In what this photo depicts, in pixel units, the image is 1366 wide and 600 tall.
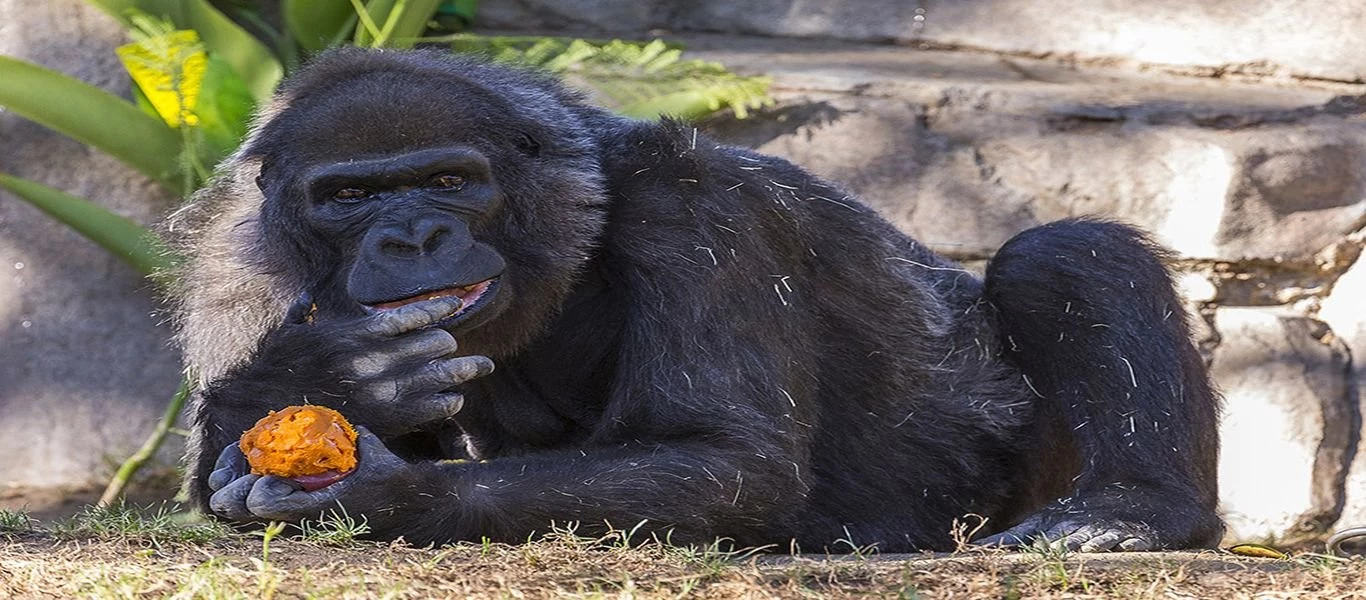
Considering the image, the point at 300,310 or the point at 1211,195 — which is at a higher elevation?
the point at 1211,195

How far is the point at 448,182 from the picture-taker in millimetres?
4375

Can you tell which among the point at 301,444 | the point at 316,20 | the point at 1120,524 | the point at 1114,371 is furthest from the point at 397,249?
the point at 316,20

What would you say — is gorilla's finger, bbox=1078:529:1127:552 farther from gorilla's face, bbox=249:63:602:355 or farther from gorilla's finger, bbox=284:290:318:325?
gorilla's finger, bbox=284:290:318:325

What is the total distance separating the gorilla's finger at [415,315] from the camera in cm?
403

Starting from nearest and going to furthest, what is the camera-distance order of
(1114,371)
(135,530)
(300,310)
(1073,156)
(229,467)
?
(135,530) → (229,467) → (300,310) → (1114,371) → (1073,156)

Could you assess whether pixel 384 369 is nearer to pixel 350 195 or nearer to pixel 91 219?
pixel 350 195

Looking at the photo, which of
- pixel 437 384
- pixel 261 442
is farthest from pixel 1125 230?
pixel 261 442

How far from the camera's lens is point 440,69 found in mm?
4742

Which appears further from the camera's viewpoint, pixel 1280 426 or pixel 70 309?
pixel 70 309

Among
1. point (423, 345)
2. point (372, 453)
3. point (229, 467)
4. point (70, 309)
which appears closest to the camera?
point (372, 453)

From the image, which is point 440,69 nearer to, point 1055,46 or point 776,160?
point 776,160

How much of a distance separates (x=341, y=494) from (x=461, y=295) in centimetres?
56

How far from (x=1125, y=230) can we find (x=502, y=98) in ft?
6.59

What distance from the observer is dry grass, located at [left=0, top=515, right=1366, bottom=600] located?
314cm
